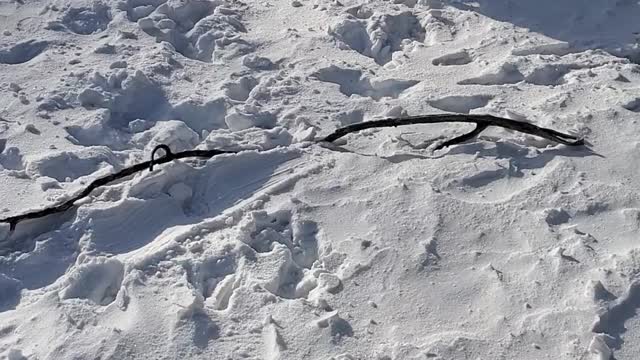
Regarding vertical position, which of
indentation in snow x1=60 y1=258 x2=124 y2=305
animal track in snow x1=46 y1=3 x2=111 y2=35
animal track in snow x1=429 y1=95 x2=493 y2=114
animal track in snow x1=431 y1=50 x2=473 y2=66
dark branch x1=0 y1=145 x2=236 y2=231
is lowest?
indentation in snow x1=60 y1=258 x2=124 y2=305

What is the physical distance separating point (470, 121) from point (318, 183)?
0.86 metres

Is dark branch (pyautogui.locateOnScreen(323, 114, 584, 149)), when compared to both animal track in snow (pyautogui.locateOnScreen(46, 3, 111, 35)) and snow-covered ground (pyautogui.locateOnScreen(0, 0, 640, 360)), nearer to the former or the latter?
snow-covered ground (pyautogui.locateOnScreen(0, 0, 640, 360))

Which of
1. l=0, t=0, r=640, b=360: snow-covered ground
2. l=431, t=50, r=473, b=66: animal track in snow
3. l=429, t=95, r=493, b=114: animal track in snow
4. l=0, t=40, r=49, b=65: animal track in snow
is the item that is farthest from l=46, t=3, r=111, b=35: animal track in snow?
l=429, t=95, r=493, b=114: animal track in snow

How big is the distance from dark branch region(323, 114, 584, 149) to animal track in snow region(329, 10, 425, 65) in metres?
0.79

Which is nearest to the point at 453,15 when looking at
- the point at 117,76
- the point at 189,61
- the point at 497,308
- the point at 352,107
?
the point at 352,107

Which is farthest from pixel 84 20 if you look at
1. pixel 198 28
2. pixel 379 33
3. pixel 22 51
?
pixel 379 33

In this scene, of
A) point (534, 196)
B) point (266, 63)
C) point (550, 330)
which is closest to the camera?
point (550, 330)

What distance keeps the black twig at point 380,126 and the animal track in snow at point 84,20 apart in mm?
1475

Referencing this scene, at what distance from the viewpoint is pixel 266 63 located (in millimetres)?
5043

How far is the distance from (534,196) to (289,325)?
1304 mm

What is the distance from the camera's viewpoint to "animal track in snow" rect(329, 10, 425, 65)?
514 centimetres

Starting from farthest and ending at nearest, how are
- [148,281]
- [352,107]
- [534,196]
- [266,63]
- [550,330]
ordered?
[266,63]
[352,107]
[534,196]
[148,281]
[550,330]

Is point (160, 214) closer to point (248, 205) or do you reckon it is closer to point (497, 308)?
point (248, 205)

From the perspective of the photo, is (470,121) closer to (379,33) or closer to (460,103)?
(460,103)
